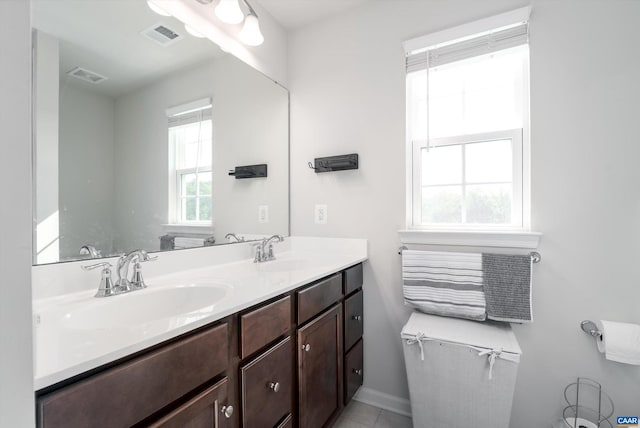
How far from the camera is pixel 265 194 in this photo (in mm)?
1920

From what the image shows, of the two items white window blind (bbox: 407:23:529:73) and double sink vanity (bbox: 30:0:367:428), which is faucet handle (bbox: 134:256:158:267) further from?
white window blind (bbox: 407:23:529:73)

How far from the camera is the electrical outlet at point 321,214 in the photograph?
1.98 m

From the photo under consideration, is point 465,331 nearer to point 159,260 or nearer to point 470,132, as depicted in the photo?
point 470,132

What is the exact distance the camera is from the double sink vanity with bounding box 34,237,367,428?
572mm

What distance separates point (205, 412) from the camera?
2.56 ft

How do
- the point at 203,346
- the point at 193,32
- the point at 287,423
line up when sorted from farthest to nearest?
the point at 193,32 → the point at 287,423 → the point at 203,346

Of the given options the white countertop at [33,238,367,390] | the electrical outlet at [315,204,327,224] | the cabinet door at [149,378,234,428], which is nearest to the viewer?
the white countertop at [33,238,367,390]

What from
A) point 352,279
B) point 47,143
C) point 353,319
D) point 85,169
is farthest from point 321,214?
point 47,143

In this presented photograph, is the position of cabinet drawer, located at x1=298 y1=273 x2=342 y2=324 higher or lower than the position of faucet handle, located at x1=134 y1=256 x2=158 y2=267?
lower

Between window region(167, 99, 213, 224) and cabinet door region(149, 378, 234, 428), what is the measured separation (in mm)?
821

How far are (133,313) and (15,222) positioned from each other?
2.04ft

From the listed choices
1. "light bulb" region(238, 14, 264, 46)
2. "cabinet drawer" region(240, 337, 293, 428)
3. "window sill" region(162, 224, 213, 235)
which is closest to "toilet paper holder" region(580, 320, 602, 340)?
"cabinet drawer" region(240, 337, 293, 428)

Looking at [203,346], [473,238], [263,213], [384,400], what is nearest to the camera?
[203,346]

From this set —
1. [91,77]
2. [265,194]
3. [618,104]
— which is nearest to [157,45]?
[91,77]
